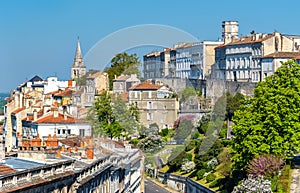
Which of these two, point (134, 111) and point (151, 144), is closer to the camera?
point (151, 144)

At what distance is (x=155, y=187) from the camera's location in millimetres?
67188

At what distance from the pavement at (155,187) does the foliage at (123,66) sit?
1178 inches

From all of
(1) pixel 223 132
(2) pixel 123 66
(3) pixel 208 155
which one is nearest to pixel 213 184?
(3) pixel 208 155

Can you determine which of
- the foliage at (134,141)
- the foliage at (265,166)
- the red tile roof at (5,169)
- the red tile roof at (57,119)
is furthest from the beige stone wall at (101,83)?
the red tile roof at (5,169)

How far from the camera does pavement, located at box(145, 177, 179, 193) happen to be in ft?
212

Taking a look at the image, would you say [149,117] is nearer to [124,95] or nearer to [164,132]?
[124,95]

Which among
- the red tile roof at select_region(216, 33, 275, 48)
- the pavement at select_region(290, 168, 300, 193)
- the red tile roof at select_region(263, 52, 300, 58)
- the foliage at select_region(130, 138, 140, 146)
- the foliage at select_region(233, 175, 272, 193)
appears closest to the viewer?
the foliage at select_region(233, 175, 272, 193)

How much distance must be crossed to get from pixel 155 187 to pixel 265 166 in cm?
2197

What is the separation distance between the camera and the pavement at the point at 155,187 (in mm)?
64706

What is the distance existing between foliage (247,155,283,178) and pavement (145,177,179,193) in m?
17.4

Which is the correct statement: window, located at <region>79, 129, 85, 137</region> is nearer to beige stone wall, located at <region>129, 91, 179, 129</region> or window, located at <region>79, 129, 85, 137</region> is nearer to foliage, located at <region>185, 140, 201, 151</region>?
foliage, located at <region>185, 140, 201, 151</region>

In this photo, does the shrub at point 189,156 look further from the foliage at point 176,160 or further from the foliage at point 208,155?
the foliage at point 208,155

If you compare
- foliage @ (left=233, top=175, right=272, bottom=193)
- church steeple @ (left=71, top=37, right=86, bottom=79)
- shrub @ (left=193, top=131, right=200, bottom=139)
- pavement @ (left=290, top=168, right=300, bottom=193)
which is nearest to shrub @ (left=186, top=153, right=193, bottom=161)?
shrub @ (left=193, top=131, right=200, bottom=139)

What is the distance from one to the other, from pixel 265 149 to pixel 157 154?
89.6 ft
